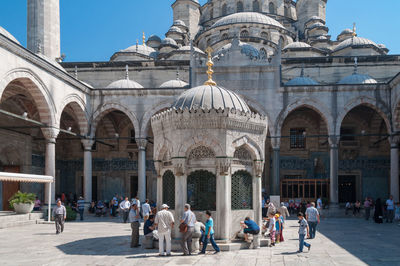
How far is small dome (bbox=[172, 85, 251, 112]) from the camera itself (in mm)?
9047

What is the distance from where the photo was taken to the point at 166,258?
7742 mm

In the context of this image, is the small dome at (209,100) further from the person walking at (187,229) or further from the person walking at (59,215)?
the person walking at (59,215)

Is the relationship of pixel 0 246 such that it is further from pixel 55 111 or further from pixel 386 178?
pixel 386 178

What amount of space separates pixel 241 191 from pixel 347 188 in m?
14.5

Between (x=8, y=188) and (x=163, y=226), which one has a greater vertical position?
(x=163, y=226)

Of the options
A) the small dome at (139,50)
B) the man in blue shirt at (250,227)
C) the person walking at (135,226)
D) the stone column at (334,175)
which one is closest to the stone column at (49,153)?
the person walking at (135,226)

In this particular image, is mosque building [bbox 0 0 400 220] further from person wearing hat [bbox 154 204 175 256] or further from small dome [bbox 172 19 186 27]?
small dome [bbox 172 19 186 27]

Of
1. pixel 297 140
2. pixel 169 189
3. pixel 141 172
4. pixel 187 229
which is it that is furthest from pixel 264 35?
pixel 187 229

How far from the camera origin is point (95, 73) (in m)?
24.4

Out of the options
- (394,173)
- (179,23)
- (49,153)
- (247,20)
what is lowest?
(394,173)

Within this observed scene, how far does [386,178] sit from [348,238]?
1206 centimetres

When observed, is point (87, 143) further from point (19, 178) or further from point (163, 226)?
point (163, 226)

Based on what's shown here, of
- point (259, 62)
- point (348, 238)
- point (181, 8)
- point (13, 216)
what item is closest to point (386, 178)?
point (259, 62)

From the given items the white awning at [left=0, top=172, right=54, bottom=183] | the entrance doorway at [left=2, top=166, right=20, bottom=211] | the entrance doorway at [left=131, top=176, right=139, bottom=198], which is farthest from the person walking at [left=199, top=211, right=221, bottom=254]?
the entrance doorway at [left=131, top=176, right=139, bottom=198]
